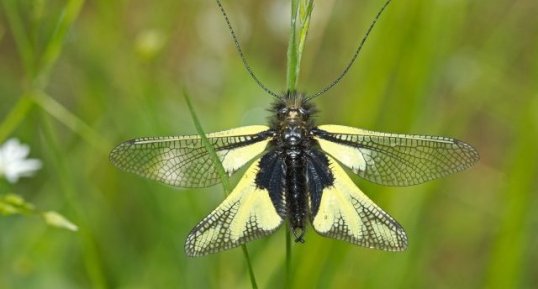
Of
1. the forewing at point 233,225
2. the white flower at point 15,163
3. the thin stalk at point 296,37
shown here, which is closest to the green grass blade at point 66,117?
the white flower at point 15,163

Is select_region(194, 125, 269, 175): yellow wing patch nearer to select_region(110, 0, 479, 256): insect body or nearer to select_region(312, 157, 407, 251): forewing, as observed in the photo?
select_region(110, 0, 479, 256): insect body

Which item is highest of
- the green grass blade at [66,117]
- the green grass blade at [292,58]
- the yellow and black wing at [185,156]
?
the green grass blade at [66,117]

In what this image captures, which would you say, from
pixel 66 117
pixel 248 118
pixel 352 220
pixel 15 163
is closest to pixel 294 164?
pixel 352 220

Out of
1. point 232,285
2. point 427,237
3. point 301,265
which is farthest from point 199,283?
point 427,237

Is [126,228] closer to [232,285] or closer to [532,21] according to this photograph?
[232,285]

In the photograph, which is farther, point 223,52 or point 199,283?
point 223,52

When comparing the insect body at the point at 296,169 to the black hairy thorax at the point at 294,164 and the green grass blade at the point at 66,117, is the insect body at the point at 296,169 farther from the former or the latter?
the green grass blade at the point at 66,117
